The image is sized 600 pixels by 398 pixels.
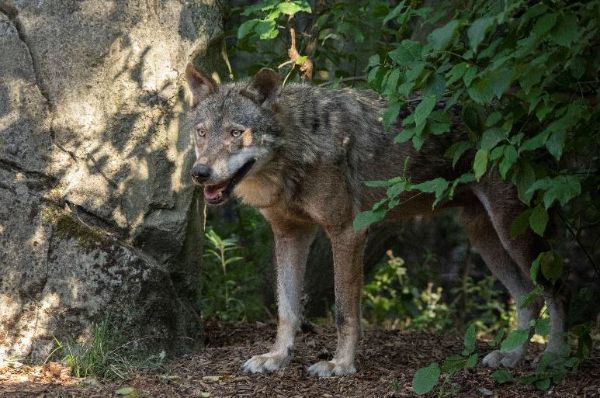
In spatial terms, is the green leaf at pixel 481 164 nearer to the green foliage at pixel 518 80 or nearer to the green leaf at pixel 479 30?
the green foliage at pixel 518 80

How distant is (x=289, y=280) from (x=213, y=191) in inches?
48.4

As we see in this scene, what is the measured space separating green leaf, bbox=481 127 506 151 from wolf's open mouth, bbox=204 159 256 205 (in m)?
2.03

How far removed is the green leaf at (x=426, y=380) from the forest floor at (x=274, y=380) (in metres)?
0.55

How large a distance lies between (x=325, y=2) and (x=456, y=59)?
3.59m

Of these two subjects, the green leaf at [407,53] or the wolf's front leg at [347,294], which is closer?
the green leaf at [407,53]

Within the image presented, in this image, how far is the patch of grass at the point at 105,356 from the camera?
589cm

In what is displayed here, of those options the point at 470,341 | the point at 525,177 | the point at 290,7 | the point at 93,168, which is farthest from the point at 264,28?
the point at 470,341

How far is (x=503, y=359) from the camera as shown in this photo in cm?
640

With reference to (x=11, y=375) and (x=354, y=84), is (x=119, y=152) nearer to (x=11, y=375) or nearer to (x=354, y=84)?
(x=11, y=375)

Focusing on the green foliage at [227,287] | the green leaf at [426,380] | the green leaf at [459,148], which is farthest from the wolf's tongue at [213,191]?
the green foliage at [227,287]

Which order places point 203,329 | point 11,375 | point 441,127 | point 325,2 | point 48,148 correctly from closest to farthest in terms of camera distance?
point 441,127, point 11,375, point 48,148, point 203,329, point 325,2

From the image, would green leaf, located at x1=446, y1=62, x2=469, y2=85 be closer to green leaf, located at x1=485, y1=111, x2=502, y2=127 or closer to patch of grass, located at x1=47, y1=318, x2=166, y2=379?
green leaf, located at x1=485, y1=111, x2=502, y2=127

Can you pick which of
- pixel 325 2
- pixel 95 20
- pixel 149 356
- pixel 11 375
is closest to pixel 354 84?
pixel 325 2

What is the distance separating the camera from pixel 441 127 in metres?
4.62
